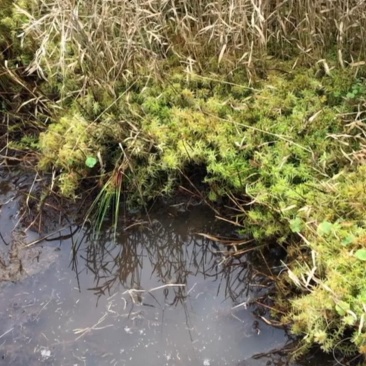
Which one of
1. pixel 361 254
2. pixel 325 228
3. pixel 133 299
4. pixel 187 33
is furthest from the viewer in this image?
pixel 187 33

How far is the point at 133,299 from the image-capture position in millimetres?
2678

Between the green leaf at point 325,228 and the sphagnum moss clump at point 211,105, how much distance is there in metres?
0.04

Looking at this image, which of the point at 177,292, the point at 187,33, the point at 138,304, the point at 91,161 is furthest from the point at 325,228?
the point at 187,33

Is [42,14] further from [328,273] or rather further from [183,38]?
[328,273]

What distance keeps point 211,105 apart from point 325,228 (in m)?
0.97

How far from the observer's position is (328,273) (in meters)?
2.36

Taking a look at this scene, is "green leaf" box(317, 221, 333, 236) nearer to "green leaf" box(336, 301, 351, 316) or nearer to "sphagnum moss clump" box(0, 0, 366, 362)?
"sphagnum moss clump" box(0, 0, 366, 362)

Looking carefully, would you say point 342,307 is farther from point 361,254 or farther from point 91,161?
point 91,161

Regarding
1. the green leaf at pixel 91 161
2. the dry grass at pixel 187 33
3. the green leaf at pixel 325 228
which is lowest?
the green leaf at pixel 91 161

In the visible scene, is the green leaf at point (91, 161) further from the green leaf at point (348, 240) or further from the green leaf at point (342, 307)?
the green leaf at point (342, 307)

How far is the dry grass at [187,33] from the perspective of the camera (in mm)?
3084

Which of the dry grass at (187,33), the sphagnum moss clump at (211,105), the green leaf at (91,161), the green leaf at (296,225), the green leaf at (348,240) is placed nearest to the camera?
the green leaf at (348,240)

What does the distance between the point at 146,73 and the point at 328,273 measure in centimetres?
154

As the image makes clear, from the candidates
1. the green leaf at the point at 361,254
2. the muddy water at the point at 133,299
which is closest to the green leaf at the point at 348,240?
the green leaf at the point at 361,254
